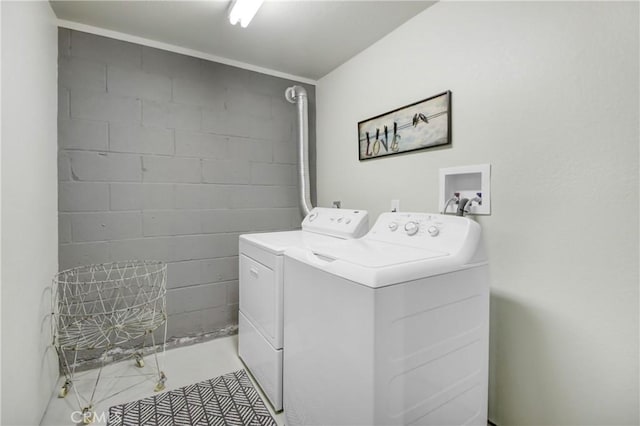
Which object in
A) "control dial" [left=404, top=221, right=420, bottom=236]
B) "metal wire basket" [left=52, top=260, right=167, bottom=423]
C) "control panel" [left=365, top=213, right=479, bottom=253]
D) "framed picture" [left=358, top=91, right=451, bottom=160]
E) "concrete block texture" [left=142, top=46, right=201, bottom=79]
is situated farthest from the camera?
"concrete block texture" [left=142, top=46, right=201, bottom=79]

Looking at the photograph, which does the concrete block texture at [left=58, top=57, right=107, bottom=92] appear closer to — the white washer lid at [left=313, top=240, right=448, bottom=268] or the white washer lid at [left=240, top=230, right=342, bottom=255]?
the white washer lid at [left=240, top=230, right=342, bottom=255]

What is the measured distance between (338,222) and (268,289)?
66cm

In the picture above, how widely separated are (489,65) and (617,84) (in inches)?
20.5

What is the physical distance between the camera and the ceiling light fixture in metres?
Answer: 1.65

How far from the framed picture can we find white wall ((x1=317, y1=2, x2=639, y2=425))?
56mm

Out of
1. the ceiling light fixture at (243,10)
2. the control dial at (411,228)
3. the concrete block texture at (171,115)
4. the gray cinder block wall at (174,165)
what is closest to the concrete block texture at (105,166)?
the gray cinder block wall at (174,165)

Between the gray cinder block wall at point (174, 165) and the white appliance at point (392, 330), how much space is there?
1156 mm

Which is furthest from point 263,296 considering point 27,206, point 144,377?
point 27,206

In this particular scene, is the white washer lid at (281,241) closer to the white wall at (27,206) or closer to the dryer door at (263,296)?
the dryer door at (263,296)

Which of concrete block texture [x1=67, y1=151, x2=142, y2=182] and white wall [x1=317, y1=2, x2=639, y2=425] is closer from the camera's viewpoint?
white wall [x1=317, y1=2, x2=639, y2=425]

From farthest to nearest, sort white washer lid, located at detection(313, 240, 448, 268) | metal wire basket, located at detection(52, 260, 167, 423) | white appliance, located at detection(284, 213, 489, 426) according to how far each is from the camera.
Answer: metal wire basket, located at detection(52, 260, 167, 423)
white washer lid, located at detection(313, 240, 448, 268)
white appliance, located at detection(284, 213, 489, 426)

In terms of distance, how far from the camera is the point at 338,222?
2027 mm

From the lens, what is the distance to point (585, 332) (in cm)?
119

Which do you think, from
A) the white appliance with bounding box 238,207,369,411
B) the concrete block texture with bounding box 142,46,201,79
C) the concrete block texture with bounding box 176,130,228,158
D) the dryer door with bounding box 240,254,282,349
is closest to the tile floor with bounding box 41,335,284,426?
the white appliance with bounding box 238,207,369,411
